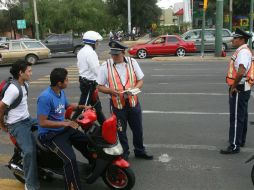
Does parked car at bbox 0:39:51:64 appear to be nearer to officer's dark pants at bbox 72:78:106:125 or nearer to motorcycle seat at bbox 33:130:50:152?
officer's dark pants at bbox 72:78:106:125

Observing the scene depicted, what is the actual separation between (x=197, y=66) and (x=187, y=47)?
603cm

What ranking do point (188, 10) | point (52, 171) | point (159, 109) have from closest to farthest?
point (52, 171), point (159, 109), point (188, 10)

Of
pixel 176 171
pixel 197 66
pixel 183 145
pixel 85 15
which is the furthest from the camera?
pixel 85 15

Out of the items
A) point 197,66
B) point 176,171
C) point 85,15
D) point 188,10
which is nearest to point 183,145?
point 176,171

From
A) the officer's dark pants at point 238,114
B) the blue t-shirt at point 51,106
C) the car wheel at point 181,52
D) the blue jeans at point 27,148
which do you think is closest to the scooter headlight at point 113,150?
the blue t-shirt at point 51,106

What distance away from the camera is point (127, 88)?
5.47 metres

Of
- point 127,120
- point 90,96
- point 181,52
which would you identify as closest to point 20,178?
point 127,120

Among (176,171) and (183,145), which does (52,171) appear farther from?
(183,145)

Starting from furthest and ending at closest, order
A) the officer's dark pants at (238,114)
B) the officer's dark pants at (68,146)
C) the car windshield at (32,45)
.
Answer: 1. the car windshield at (32,45)
2. the officer's dark pants at (238,114)
3. the officer's dark pants at (68,146)

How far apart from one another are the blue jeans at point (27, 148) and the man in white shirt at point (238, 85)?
9.57 feet

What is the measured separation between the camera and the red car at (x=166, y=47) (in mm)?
24297

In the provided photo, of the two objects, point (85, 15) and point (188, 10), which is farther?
point (85, 15)

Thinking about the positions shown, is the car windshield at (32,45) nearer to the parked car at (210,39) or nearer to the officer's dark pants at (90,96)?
the parked car at (210,39)

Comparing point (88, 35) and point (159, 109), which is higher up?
point (88, 35)
